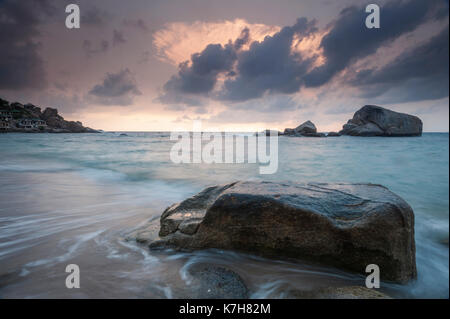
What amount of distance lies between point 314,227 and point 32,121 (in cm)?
5837

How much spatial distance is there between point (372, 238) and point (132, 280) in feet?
7.64

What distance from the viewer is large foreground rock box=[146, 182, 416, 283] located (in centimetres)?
194

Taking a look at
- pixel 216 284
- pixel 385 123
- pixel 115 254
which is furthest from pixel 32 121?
pixel 385 123

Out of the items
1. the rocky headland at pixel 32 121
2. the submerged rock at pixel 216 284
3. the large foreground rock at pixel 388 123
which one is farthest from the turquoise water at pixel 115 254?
the large foreground rock at pixel 388 123

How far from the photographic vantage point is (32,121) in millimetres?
42656

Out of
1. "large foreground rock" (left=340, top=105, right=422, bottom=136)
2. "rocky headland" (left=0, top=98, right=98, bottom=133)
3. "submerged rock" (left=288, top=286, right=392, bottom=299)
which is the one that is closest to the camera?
"submerged rock" (left=288, top=286, right=392, bottom=299)

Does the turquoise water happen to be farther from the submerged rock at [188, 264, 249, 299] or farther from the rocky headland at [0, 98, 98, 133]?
the rocky headland at [0, 98, 98, 133]


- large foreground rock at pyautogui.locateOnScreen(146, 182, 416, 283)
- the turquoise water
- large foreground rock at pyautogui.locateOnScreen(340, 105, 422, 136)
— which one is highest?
large foreground rock at pyautogui.locateOnScreen(340, 105, 422, 136)

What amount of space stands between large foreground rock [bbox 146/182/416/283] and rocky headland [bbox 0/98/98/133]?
34406 mm

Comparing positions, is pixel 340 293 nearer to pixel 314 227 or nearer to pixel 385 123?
pixel 314 227

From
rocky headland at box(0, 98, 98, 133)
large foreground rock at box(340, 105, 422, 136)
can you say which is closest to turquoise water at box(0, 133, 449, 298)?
rocky headland at box(0, 98, 98, 133)

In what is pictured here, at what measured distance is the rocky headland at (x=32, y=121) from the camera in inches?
1152
